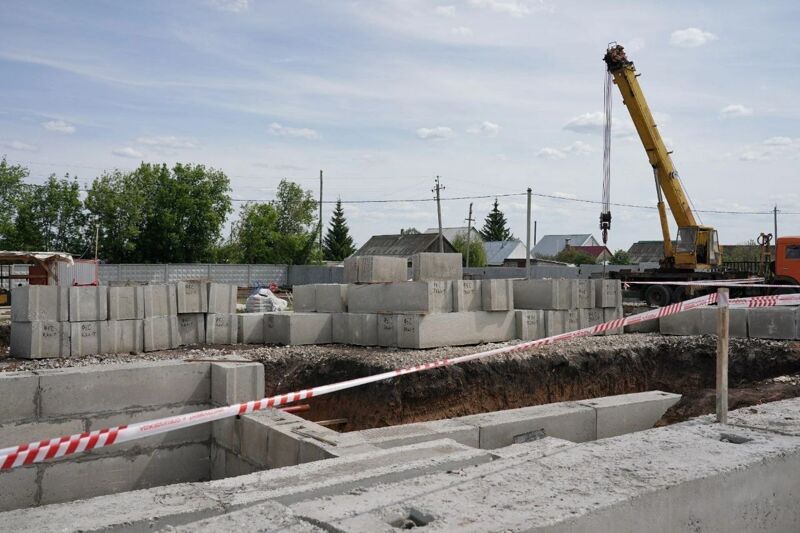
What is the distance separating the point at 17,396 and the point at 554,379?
28.2ft

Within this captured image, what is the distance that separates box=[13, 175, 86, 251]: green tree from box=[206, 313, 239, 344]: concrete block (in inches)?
1336

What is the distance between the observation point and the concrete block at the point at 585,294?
1405cm

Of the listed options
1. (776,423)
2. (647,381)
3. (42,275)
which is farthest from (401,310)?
(42,275)

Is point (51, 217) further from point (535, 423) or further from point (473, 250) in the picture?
point (535, 423)

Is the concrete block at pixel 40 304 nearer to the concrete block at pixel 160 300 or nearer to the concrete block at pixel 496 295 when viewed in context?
the concrete block at pixel 160 300

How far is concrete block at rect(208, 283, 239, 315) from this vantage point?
13.1m

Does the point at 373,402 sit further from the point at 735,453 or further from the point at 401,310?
the point at 735,453

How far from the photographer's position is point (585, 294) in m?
14.2

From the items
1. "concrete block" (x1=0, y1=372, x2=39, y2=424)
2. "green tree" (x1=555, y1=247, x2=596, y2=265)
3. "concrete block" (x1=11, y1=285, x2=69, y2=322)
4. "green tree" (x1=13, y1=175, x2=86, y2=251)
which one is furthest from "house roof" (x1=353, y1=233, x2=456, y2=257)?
"concrete block" (x1=0, y1=372, x2=39, y2=424)

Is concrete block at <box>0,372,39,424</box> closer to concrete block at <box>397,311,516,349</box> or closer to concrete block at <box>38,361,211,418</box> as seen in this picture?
concrete block at <box>38,361,211,418</box>

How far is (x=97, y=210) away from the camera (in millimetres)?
43469

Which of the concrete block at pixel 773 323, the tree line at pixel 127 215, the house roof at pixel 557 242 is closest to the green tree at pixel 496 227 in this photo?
the house roof at pixel 557 242

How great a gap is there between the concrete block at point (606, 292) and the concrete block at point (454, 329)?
7.97 ft

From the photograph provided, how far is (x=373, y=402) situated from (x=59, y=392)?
5.04 metres
